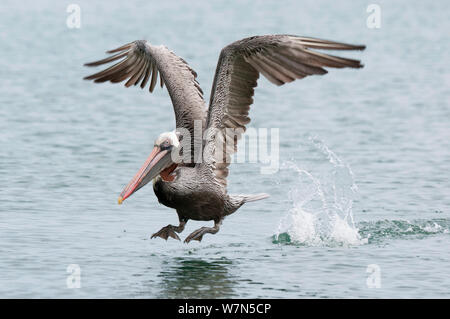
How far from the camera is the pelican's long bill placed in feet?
31.1

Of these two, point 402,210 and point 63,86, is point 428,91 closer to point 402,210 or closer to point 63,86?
point 63,86

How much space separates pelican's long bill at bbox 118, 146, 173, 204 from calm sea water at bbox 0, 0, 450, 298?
0.85m

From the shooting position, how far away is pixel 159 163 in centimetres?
970

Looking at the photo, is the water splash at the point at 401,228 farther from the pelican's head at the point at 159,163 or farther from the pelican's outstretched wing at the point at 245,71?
the pelican's head at the point at 159,163

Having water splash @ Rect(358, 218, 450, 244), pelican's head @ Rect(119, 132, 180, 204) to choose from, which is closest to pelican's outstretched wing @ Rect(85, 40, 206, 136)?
pelican's head @ Rect(119, 132, 180, 204)

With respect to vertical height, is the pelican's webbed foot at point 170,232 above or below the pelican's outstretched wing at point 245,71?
below

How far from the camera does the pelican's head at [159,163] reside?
9535mm

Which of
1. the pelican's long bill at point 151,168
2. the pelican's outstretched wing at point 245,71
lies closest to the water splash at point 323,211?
the pelican's outstretched wing at point 245,71

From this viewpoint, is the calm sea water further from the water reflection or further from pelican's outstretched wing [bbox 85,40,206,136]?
pelican's outstretched wing [bbox 85,40,206,136]

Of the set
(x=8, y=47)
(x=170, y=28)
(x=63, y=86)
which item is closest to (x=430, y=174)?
(x=63, y=86)

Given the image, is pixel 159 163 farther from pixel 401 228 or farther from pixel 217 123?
pixel 401 228

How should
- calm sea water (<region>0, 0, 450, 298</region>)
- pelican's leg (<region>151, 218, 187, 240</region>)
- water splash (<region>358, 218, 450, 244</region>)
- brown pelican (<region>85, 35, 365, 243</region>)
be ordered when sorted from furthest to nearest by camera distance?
water splash (<region>358, 218, 450, 244</region>) → pelican's leg (<region>151, 218, 187, 240</region>) → calm sea water (<region>0, 0, 450, 298</region>) → brown pelican (<region>85, 35, 365, 243</region>)

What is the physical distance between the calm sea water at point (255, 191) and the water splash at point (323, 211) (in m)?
0.03

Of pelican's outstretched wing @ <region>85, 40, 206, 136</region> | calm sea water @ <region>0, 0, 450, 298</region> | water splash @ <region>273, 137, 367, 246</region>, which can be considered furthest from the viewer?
water splash @ <region>273, 137, 367, 246</region>
